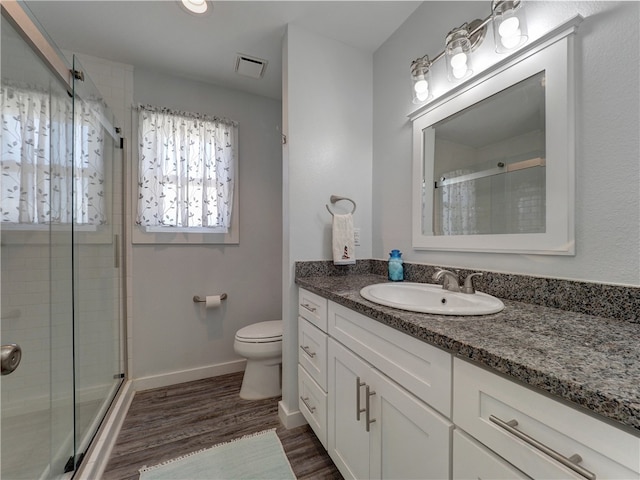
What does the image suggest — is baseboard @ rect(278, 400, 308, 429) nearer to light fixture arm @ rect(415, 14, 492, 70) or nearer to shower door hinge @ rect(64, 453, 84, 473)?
shower door hinge @ rect(64, 453, 84, 473)

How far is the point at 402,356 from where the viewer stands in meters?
0.78

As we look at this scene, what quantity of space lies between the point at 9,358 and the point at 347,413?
1.04 m

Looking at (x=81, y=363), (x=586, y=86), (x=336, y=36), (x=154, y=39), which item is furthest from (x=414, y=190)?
(x=81, y=363)

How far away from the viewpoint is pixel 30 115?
120cm

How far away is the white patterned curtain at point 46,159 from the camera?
45.1 inches

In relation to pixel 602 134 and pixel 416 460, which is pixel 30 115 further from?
pixel 602 134

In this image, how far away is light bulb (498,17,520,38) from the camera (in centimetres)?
98

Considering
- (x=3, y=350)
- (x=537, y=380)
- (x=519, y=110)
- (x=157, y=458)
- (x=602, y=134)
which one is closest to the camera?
(x=537, y=380)

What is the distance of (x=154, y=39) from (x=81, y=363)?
1.98m

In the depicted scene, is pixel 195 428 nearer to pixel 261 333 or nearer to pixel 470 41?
pixel 261 333

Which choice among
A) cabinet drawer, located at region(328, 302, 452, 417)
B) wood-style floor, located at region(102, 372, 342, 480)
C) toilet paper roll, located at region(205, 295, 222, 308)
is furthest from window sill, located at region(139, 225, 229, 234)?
cabinet drawer, located at region(328, 302, 452, 417)

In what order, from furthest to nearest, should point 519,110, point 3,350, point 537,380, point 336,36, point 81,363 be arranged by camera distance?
point 336,36 < point 81,363 < point 519,110 < point 3,350 < point 537,380

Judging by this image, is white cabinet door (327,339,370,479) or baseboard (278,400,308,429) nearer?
white cabinet door (327,339,370,479)

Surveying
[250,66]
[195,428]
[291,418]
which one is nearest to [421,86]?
[250,66]
